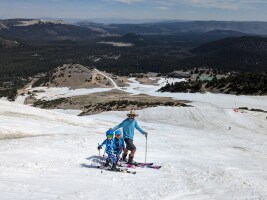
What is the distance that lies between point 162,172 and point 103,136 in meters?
8.85

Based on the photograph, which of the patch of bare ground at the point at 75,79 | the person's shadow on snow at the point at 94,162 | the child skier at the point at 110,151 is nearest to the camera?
the child skier at the point at 110,151

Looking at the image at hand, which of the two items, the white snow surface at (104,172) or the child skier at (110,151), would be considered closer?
the white snow surface at (104,172)

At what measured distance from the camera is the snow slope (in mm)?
13148

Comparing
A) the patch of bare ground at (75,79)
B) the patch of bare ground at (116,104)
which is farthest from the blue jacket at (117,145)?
the patch of bare ground at (75,79)

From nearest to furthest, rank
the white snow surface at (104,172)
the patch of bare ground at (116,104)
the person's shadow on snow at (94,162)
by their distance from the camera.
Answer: the white snow surface at (104,172) → the person's shadow on snow at (94,162) → the patch of bare ground at (116,104)

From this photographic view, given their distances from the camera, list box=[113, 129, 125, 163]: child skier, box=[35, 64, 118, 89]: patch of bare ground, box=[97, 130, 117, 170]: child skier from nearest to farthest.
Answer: box=[97, 130, 117, 170]: child skier
box=[113, 129, 125, 163]: child skier
box=[35, 64, 118, 89]: patch of bare ground

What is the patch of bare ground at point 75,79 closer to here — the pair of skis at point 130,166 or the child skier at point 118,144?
the pair of skis at point 130,166

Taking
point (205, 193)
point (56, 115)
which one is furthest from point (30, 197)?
point (56, 115)

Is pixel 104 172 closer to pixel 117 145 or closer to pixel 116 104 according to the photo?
pixel 117 145

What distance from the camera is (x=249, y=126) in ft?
135

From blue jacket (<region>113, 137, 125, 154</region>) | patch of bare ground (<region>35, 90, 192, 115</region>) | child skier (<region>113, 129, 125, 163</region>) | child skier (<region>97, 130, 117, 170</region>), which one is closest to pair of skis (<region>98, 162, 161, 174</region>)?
child skier (<region>97, 130, 117, 170</region>)

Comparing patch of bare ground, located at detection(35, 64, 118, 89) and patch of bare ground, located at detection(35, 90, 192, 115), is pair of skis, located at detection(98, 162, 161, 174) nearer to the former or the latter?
patch of bare ground, located at detection(35, 90, 192, 115)

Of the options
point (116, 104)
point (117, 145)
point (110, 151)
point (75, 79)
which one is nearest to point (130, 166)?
point (117, 145)

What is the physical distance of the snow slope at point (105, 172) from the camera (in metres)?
13.1
